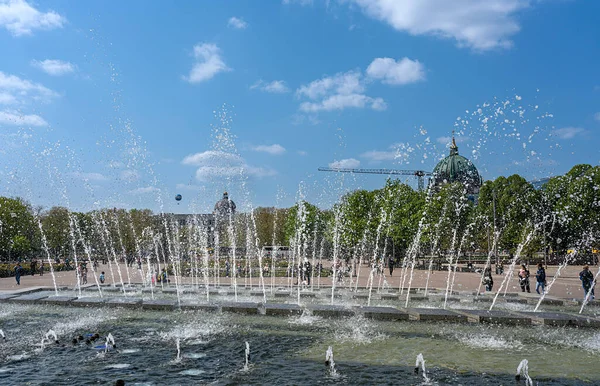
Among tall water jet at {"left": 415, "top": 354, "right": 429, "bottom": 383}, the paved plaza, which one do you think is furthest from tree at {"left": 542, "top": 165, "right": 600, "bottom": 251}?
tall water jet at {"left": 415, "top": 354, "right": 429, "bottom": 383}

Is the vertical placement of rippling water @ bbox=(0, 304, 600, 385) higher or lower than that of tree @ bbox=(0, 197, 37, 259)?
lower

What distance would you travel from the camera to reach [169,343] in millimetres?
12242

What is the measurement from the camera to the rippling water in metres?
9.41

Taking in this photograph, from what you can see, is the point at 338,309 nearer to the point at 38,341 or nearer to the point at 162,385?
the point at 162,385

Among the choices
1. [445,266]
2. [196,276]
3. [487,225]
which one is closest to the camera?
[196,276]

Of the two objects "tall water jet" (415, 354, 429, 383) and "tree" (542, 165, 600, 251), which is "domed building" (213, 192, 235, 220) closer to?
"tree" (542, 165, 600, 251)

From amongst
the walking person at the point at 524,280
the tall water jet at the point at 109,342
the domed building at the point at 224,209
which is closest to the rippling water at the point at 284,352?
the tall water jet at the point at 109,342

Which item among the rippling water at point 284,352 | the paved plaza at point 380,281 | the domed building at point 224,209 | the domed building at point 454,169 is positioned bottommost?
the paved plaza at point 380,281

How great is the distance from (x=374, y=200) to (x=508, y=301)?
160 feet

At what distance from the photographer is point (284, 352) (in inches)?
447

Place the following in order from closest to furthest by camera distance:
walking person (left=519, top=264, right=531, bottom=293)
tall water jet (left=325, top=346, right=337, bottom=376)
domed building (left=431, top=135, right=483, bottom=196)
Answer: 1. tall water jet (left=325, top=346, right=337, bottom=376)
2. walking person (left=519, top=264, right=531, bottom=293)
3. domed building (left=431, top=135, right=483, bottom=196)

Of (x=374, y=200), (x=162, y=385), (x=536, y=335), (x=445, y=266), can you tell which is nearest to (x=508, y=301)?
(x=536, y=335)

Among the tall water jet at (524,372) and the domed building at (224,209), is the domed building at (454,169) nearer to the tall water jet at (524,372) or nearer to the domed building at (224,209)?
the domed building at (224,209)

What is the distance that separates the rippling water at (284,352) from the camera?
941cm
